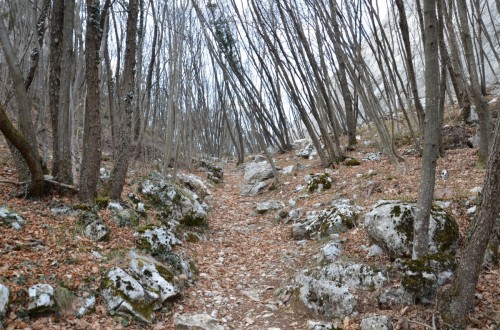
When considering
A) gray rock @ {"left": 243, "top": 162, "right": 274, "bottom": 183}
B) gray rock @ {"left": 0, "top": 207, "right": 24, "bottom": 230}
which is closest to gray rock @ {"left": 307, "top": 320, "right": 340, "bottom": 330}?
gray rock @ {"left": 0, "top": 207, "right": 24, "bottom": 230}

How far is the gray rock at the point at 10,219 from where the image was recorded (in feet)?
14.9

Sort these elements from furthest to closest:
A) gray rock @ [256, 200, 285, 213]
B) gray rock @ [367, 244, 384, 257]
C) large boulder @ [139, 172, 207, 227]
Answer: gray rock @ [256, 200, 285, 213] → large boulder @ [139, 172, 207, 227] → gray rock @ [367, 244, 384, 257]

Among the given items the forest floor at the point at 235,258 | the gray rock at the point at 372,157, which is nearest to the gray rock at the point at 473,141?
the forest floor at the point at 235,258

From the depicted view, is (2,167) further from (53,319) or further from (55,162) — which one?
(53,319)

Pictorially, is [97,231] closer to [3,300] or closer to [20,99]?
[3,300]

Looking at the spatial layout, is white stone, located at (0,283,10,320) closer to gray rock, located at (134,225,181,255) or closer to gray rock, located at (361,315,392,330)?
gray rock, located at (134,225,181,255)

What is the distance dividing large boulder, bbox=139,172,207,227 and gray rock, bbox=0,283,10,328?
162 inches

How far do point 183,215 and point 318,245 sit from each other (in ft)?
10.3

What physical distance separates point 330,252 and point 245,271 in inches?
61.4

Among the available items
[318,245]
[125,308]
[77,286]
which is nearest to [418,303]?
[318,245]

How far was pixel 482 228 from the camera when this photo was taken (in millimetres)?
3377

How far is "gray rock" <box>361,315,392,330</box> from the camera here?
3641mm

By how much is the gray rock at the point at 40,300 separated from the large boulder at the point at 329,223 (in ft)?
14.8

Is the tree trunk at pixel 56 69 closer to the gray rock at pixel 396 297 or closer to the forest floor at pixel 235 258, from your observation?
the forest floor at pixel 235 258
